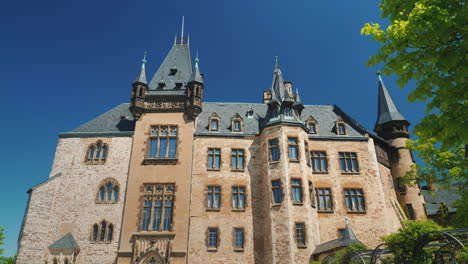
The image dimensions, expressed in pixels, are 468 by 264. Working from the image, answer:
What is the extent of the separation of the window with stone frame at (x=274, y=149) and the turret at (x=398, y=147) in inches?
507

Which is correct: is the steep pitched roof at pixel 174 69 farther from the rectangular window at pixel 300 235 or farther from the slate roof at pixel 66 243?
the rectangular window at pixel 300 235

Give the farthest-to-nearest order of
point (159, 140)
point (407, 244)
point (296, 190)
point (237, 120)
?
point (237, 120) < point (159, 140) < point (296, 190) < point (407, 244)

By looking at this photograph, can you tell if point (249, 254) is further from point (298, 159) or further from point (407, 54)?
point (407, 54)

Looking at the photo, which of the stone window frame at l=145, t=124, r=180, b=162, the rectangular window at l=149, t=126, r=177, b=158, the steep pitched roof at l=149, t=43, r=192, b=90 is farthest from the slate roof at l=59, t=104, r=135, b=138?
the steep pitched roof at l=149, t=43, r=192, b=90

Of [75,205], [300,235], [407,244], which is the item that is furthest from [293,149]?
[75,205]

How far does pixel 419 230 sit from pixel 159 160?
70.4ft

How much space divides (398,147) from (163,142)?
2415 cm

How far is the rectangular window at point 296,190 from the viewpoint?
88.5 feet

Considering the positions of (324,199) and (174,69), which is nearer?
(324,199)

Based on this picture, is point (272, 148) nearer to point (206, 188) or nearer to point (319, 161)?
point (319, 161)

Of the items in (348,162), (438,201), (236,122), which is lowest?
(438,201)

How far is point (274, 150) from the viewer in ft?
95.2

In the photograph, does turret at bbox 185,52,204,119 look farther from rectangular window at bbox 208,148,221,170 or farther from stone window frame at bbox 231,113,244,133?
rectangular window at bbox 208,148,221,170

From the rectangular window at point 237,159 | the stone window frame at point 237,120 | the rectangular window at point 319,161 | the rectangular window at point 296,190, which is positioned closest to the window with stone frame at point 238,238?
the rectangular window at point 296,190
